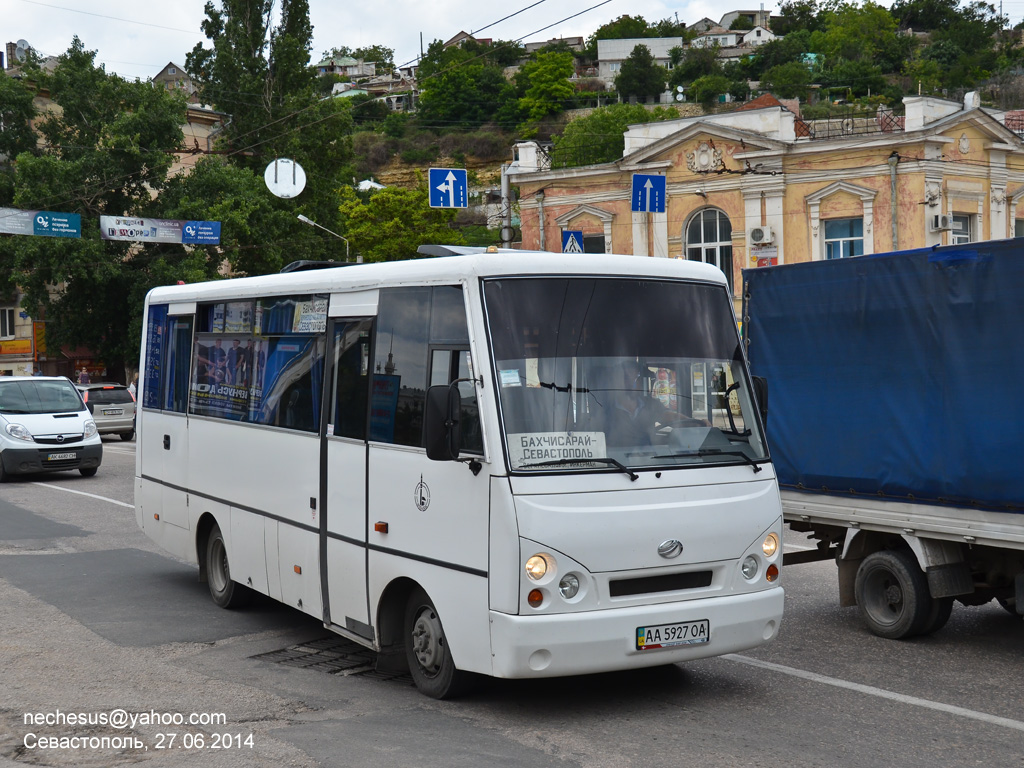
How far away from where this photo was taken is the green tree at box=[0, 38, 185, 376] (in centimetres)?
4378

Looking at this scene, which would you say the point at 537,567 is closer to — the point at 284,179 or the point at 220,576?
the point at 220,576

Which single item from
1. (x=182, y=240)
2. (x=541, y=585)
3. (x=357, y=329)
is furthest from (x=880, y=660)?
(x=182, y=240)

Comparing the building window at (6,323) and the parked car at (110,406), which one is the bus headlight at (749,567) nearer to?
the parked car at (110,406)

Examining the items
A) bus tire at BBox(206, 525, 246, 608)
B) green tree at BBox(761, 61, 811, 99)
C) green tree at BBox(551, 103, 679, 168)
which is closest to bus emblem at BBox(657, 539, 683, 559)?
bus tire at BBox(206, 525, 246, 608)

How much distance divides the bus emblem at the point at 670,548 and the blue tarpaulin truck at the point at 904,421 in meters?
2.53

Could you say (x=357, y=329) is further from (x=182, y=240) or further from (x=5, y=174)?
(x=5, y=174)

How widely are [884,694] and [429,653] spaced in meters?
2.65

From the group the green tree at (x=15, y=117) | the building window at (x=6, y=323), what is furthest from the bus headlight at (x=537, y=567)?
the building window at (x=6, y=323)

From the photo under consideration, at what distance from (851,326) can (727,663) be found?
9.10 ft

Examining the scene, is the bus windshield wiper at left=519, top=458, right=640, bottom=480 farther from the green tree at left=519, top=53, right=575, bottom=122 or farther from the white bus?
the green tree at left=519, top=53, right=575, bottom=122

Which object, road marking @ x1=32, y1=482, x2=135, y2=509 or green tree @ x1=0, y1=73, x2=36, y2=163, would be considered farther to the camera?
green tree @ x1=0, y1=73, x2=36, y2=163

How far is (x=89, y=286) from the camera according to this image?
46.3 meters

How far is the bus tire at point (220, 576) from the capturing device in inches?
370

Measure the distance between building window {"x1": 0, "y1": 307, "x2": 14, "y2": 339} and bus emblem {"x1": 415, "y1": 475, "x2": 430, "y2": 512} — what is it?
177 ft
